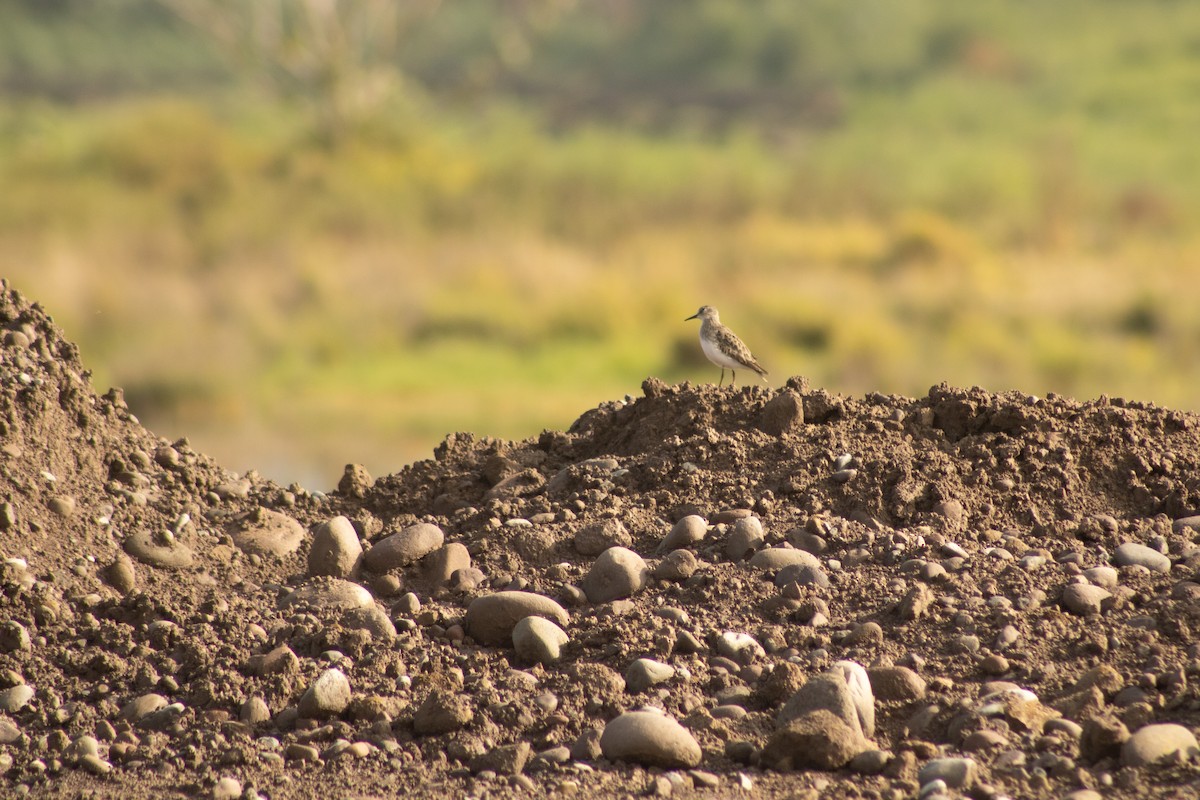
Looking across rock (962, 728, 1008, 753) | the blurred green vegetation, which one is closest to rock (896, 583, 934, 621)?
rock (962, 728, 1008, 753)

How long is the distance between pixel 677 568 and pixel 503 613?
0.57 meters

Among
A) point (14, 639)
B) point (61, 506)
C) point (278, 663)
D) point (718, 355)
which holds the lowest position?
point (278, 663)

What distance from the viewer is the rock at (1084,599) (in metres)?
4.22

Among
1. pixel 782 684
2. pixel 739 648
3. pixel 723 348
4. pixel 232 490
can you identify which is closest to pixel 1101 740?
pixel 782 684

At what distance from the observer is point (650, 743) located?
12.0 ft

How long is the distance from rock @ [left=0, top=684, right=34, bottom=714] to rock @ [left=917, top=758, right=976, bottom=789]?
235cm

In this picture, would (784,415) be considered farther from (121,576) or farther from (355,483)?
(121,576)

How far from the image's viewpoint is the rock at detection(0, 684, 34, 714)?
13.1 ft

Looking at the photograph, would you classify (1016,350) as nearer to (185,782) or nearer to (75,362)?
(75,362)

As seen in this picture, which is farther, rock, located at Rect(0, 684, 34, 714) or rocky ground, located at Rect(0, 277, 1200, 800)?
rock, located at Rect(0, 684, 34, 714)

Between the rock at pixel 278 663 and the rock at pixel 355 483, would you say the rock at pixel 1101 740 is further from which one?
the rock at pixel 355 483

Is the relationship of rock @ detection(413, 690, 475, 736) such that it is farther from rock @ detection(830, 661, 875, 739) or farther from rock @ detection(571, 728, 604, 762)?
rock @ detection(830, 661, 875, 739)

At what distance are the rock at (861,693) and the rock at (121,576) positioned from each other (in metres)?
2.18

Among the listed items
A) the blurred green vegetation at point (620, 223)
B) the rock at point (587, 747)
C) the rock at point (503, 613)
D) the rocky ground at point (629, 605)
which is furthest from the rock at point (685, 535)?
the blurred green vegetation at point (620, 223)
